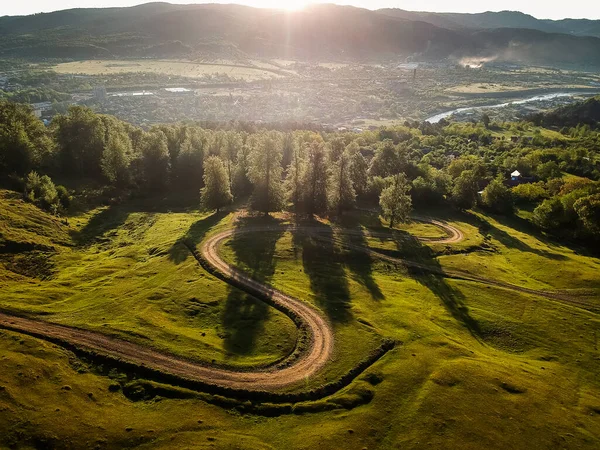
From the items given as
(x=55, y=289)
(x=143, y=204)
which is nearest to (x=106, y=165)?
(x=143, y=204)

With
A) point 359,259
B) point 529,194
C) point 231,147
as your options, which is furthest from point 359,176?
point 529,194

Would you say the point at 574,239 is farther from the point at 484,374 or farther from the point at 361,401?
the point at 361,401

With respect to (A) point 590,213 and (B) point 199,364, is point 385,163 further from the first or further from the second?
(B) point 199,364

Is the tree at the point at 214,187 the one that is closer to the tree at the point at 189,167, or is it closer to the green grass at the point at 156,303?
the green grass at the point at 156,303

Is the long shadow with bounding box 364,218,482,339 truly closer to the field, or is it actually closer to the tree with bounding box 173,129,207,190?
the field

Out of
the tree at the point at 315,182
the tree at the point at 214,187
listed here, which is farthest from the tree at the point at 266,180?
the tree at the point at 214,187
